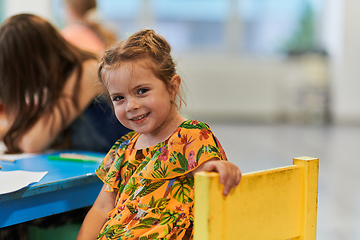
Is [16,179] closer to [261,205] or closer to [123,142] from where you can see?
[123,142]

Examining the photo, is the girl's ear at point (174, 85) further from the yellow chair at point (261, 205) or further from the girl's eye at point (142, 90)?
the yellow chair at point (261, 205)

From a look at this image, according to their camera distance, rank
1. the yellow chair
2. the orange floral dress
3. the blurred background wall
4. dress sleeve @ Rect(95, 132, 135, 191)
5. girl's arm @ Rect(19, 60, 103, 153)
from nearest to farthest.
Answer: the yellow chair, the orange floral dress, dress sleeve @ Rect(95, 132, 135, 191), girl's arm @ Rect(19, 60, 103, 153), the blurred background wall

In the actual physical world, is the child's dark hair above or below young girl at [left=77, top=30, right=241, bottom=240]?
above

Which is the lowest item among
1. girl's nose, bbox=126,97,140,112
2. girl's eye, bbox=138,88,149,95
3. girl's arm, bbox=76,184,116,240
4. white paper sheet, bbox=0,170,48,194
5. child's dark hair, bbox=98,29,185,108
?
girl's arm, bbox=76,184,116,240

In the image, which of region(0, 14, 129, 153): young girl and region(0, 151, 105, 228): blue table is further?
region(0, 14, 129, 153): young girl

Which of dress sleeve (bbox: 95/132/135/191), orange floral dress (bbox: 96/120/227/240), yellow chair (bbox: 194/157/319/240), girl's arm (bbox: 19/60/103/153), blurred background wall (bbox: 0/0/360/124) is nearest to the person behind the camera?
yellow chair (bbox: 194/157/319/240)

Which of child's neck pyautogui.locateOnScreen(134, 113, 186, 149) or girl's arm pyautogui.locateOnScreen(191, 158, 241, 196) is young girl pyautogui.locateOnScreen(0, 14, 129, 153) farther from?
girl's arm pyautogui.locateOnScreen(191, 158, 241, 196)

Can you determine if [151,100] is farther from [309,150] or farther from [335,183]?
[309,150]

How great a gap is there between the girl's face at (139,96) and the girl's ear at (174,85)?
0.02 meters

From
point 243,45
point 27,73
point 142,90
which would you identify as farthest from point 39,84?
point 243,45

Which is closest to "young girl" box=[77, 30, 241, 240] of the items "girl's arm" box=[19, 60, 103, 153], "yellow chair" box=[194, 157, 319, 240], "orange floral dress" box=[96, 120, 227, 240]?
"orange floral dress" box=[96, 120, 227, 240]

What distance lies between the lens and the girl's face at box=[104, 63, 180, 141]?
2.46 ft

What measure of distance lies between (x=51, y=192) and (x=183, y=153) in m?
0.30

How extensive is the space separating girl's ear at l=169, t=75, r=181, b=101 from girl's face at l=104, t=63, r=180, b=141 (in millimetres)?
19
